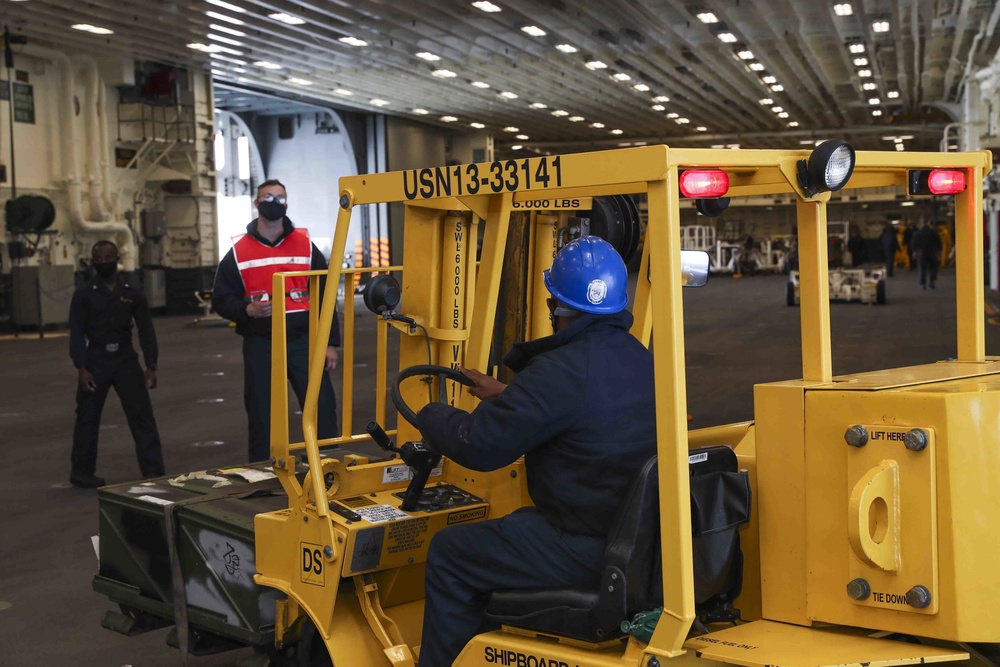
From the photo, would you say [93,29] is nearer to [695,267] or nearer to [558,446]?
[695,267]

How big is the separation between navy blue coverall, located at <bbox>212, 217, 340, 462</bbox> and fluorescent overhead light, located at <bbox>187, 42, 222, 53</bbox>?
16.6 meters

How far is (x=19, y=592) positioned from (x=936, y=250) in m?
28.3

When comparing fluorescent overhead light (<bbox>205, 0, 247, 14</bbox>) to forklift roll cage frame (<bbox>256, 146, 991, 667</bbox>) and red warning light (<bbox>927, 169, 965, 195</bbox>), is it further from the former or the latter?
red warning light (<bbox>927, 169, 965, 195</bbox>)

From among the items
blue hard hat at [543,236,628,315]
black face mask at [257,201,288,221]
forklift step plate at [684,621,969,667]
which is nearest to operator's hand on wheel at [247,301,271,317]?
black face mask at [257,201,288,221]

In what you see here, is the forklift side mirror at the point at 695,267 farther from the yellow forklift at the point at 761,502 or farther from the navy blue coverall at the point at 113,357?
the navy blue coverall at the point at 113,357

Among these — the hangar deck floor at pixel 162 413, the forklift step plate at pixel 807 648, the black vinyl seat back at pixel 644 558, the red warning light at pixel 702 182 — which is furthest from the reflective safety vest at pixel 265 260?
the forklift step plate at pixel 807 648

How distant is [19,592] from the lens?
231 inches

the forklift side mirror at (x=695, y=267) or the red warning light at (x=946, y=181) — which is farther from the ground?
the red warning light at (x=946, y=181)

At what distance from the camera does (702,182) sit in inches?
107

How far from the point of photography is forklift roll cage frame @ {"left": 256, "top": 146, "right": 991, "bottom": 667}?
2604mm

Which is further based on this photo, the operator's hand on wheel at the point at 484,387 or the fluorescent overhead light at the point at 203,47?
the fluorescent overhead light at the point at 203,47

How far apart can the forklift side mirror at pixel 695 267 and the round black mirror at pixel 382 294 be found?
0.96 meters

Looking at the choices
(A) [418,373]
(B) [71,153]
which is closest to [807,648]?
(A) [418,373]

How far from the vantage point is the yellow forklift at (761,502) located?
261cm
